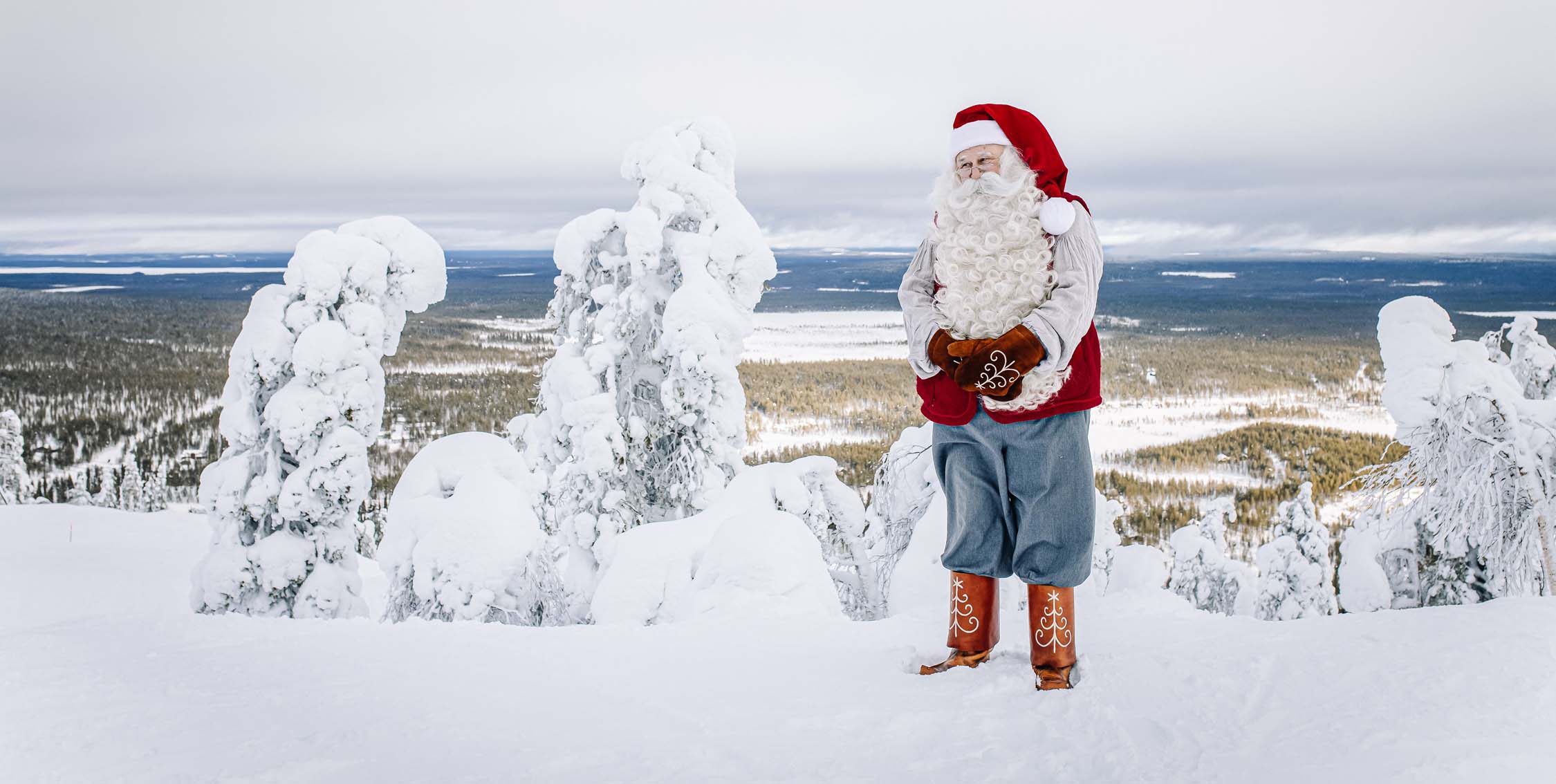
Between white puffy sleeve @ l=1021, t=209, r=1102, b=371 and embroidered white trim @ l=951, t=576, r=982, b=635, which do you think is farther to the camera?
embroidered white trim @ l=951, t=576, r=982, b=635

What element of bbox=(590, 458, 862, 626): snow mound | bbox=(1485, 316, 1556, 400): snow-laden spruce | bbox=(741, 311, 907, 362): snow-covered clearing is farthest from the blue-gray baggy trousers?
bbox=(741, 311, 907, 362): snow-covered clearing

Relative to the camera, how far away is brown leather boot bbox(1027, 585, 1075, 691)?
11.4 feet

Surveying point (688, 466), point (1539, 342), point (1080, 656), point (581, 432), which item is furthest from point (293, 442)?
point (1539, 342)

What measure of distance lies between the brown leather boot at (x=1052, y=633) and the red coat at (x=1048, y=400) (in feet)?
2.29

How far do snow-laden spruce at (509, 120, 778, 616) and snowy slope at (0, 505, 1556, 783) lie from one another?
960 centimetres

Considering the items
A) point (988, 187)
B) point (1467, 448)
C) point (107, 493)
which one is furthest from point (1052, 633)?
point (107, 493)

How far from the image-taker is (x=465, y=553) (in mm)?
9852

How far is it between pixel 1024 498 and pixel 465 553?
777cm

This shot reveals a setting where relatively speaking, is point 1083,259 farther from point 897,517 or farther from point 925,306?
point 897,517

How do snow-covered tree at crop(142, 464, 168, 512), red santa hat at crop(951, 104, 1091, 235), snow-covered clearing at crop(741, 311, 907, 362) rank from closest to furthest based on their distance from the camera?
red santa hat at crop(951, 104, 1091, 235)
snow-covered tree at crop(142, 464, 168, 512)
snow-covered clearing at crop(741, 311, 907, 362)

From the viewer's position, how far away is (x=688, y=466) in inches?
578

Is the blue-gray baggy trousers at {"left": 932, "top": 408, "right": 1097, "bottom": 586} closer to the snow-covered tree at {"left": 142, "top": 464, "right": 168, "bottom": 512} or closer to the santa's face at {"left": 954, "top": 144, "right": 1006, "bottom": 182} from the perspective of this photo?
the santa's face at {"left": 954, "top": 144, "right": 1006, "bottom": 182}

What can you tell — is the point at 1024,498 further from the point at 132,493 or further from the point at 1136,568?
the point at 132,493

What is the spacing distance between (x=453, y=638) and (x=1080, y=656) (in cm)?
271
